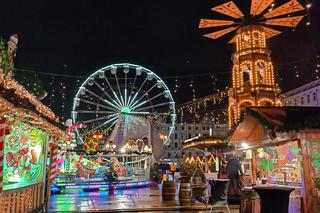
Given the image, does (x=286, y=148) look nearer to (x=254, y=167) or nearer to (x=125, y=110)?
(x=254, y=167)

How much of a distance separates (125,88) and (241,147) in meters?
17.5

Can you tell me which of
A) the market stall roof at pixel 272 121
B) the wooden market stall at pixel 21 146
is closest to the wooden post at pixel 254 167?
the market stall roof at pixel 272 121

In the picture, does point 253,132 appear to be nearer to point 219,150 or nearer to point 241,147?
point 241,147

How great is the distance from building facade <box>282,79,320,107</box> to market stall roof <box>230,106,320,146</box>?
38.1 m

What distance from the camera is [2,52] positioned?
662 centimetres

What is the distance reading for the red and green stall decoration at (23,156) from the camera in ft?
25.0

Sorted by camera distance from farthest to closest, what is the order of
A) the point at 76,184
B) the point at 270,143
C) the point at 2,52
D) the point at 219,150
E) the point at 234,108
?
the point at 76,184
the point at 219,150
the point at 234,108
the point at 270,143
the point at 2,52

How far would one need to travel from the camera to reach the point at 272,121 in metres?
7.98

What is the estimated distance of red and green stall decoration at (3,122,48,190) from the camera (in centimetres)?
763

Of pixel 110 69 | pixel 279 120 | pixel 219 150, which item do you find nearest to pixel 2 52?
pixel 279 120

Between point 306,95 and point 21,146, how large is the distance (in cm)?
4710

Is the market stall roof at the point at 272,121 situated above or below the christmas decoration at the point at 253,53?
below

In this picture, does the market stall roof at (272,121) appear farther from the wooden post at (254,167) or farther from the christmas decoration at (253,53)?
the christmas decoration at (253,53)

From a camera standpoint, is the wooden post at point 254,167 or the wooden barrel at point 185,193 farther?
the wooden barrel at point 185,193
